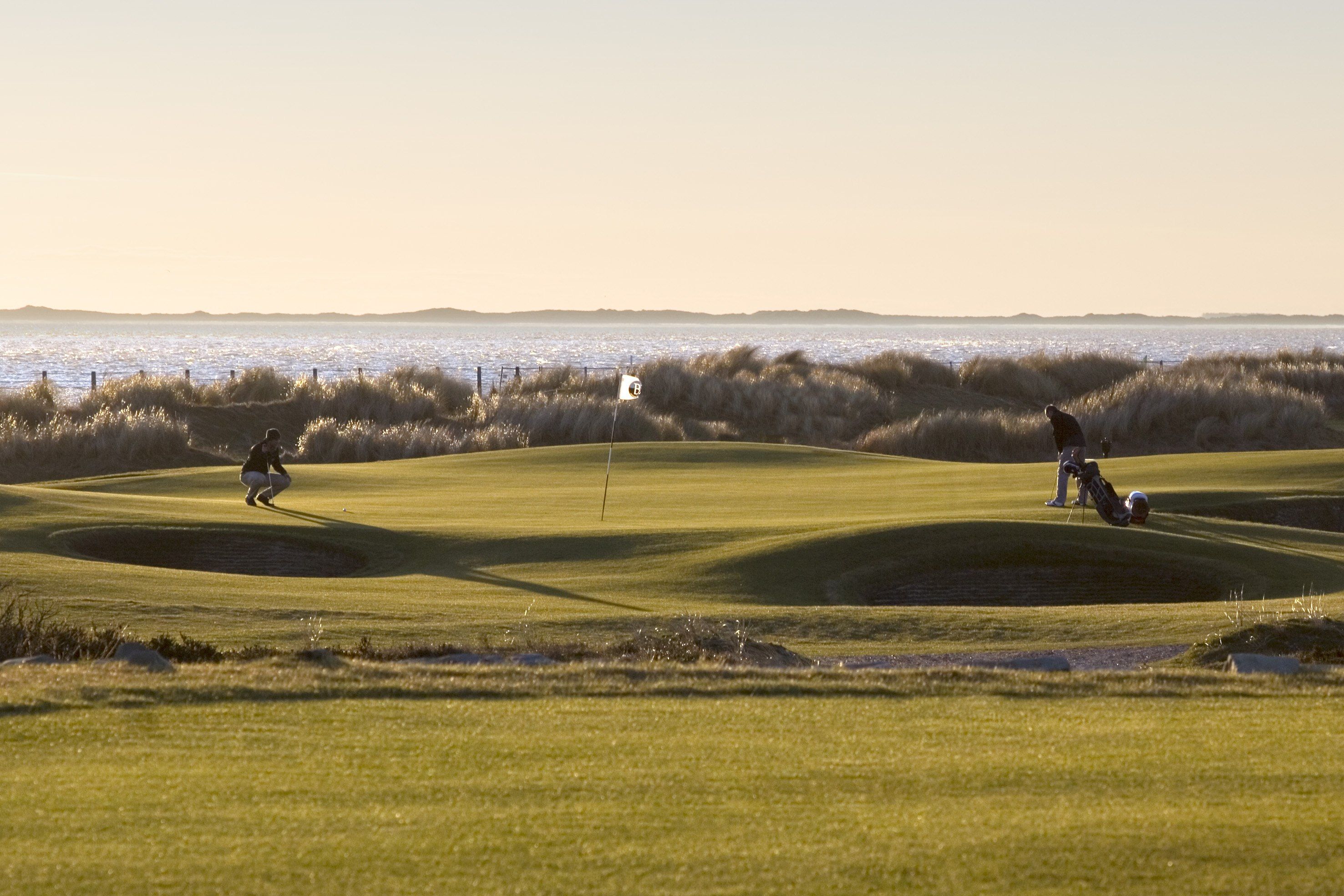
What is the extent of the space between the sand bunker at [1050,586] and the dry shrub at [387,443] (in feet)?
82.5

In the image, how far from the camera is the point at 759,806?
249 inches

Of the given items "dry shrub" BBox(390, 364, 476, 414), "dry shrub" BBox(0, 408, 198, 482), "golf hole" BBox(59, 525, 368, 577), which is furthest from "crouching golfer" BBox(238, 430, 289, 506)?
"dry shrub" BBox(390, 364, 476, 414)

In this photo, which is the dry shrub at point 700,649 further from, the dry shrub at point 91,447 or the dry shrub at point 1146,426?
the dry shrub at point 1146,426

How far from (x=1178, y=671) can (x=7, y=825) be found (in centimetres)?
726

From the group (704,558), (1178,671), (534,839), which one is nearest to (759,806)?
(534,839)

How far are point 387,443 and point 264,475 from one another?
63.1 ft

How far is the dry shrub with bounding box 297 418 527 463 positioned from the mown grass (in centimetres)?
3430

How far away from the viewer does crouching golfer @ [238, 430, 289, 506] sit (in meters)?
24.4

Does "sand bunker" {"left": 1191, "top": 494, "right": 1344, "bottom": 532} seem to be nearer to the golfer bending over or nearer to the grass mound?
the golfer bending over

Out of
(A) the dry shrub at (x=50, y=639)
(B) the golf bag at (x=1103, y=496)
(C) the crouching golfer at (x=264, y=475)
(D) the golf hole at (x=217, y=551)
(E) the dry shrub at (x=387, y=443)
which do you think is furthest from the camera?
(E) the dry shrub at (x=387, y=443)

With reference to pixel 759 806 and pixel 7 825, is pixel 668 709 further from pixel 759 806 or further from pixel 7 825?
pixel 7 825

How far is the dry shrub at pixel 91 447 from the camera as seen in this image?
133 feet

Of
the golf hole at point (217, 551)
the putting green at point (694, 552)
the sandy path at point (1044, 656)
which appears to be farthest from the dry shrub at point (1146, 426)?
the sandy path at point (1044, 656)

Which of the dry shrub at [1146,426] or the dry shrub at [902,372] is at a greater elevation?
the dry shrub at [902,372]
